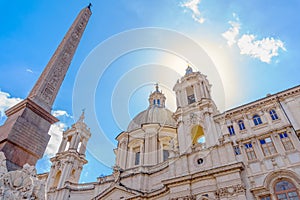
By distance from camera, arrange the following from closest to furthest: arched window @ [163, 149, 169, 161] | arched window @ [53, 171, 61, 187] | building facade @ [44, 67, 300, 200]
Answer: building facade @ [44, 67, 300, 200]
arched window @ [163, 149, 169, 161]
arched window @ [53, 171, 61, 187]

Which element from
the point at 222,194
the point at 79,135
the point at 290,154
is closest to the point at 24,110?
the point at 222,194

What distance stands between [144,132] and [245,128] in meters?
17.7

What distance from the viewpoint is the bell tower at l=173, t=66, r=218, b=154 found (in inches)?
922

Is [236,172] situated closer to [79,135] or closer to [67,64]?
[67,64]

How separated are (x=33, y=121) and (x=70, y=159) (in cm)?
2825

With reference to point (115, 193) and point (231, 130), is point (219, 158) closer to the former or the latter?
point (231, 130)

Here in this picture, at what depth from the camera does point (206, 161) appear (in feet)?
69.1

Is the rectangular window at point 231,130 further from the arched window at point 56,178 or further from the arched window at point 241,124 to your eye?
the arched window at point 56,178

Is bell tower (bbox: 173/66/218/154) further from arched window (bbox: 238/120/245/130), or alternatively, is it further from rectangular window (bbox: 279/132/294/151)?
rectangular window (bbox: 279/132/294/151)

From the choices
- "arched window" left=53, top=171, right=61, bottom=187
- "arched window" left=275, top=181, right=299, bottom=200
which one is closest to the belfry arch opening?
"arched window" left=275, top=181, right=299, bottom=200

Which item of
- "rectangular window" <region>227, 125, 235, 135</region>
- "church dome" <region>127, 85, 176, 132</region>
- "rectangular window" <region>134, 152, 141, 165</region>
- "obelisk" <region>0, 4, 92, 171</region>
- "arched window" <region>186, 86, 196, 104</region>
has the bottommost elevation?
"obelisk" <region>0, 4, 92, 171</region>

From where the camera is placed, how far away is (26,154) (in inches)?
305

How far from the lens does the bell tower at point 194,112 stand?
76.8 ft

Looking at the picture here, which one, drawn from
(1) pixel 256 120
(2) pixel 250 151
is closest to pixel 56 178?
(2) pixel 250 151
